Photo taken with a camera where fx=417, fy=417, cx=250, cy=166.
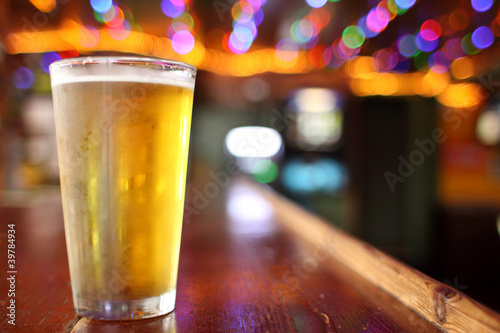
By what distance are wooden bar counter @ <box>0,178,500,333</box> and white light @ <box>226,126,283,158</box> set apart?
253 inches

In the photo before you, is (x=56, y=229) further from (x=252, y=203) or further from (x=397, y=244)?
(x=397, y=244)

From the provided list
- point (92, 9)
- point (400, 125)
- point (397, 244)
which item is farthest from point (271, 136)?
point (92, 9)

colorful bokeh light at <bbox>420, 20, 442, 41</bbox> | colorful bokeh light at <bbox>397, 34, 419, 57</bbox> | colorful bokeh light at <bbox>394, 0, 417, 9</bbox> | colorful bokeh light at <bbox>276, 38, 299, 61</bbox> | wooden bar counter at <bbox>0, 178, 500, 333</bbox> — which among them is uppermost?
colorful bokeh light at <bbox>394, 0, 417, 9</bbox>

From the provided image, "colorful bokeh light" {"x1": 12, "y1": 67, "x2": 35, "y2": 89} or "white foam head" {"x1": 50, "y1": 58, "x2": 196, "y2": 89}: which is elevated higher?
"white foam head" {"x1": 50, "y1": 58, "x2": 196, "y2": 89}

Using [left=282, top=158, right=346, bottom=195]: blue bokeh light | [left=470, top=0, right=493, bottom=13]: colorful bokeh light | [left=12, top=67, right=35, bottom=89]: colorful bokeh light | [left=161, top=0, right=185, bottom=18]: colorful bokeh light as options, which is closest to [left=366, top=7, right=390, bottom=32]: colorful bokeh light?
[left=470, top=0, right=493, bottom=13]: colorful bokeh light

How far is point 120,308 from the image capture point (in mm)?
485

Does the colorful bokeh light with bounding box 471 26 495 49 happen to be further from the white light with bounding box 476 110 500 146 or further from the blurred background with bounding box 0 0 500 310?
the white light with bounding box 476 110 500 146

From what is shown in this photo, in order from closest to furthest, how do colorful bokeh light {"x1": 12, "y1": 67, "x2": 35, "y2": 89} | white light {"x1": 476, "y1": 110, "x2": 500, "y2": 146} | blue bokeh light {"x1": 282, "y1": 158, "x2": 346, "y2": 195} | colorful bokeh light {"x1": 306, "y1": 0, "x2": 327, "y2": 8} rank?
white light {"x1": 476, "y1": 110, "x2": 500, "y2": 146} → colorful bokeh light {"x1": 306, "y1": 0, "x2": 327, "y2": 8} → colorful bokeh light {"x1": 12, "y1": 67, "x2": 35, "y2": 89} → blue bokeh light {"x1": 282, "y1": 158, "x2": 346, "y2": 195}

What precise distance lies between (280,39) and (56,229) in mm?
5984

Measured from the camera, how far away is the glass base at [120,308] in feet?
1.59

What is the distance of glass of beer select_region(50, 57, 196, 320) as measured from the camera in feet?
1.61

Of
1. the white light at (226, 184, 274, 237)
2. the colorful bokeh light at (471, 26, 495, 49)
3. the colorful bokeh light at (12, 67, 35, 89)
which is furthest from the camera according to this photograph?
the colorful bokeh light at (12, 67, 35, 89)

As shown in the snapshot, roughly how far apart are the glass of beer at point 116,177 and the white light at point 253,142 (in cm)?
682

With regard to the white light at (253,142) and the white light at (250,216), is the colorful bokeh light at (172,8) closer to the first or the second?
the white light at (253,142)
